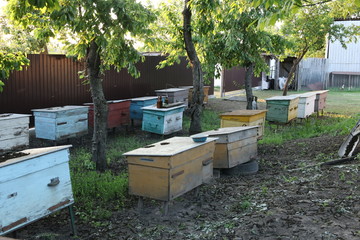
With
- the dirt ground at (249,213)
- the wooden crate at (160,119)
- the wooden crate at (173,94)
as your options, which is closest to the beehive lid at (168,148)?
the dirt ground at (249,213)

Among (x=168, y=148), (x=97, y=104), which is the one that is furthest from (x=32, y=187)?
(x=97, y=104)

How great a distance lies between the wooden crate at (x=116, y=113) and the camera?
9742 mm

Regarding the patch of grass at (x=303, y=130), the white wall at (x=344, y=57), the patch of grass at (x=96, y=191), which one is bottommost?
the patch of grass at (x=96, y=191)

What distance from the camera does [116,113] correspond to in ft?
32.9

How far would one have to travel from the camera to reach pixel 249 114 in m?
7.68

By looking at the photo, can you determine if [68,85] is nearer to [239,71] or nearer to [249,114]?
[249,114]

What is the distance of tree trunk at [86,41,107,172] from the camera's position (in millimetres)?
6586

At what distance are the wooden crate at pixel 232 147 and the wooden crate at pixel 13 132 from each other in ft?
12.8

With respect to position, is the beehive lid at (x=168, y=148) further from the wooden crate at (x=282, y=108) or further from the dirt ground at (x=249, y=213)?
the wooden crate at (x=282, y=108)

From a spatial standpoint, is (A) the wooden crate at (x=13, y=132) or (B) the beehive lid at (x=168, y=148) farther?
(A) the wooden crate at (x=13, y=132)

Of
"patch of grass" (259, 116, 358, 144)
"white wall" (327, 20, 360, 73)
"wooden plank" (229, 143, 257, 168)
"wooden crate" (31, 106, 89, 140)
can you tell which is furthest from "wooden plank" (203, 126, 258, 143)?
"white wall" (327, 20, 360, 73)

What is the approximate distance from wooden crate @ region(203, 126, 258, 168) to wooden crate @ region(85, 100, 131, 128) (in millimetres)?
4330

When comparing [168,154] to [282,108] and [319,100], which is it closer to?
[282,108]

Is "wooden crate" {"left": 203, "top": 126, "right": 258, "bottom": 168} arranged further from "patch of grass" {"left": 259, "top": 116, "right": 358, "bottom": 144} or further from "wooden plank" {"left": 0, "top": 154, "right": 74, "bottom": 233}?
"patch of grass" {"left": 259, "top": 116, "right": 358, "bottom": 144}
